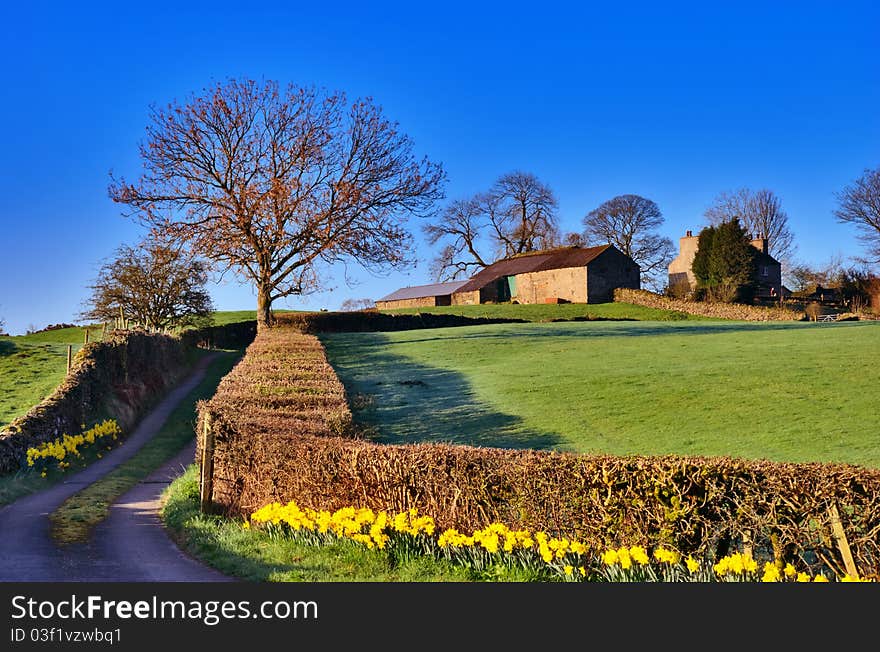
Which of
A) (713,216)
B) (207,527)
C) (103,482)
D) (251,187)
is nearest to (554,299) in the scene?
(713,216)

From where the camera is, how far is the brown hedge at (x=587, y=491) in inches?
276

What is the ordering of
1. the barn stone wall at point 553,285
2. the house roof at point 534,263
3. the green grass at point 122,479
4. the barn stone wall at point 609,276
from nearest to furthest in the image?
the green grass at point 122,479, the barn stone wall at point 609,276, the barn stone wall at point 553,285, the house roof at point 534,263

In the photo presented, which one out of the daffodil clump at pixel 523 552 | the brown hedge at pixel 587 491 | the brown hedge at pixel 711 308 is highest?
the brown hedge at pixel 711 308

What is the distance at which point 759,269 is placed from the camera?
73.4 m

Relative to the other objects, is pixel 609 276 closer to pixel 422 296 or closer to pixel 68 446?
pixel 422 296

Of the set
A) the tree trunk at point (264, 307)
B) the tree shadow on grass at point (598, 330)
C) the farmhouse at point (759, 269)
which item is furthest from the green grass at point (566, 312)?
the tree trunk at point (264, 307)

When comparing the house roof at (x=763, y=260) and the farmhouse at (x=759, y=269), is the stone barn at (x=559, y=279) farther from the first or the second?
the house roof at (x=763, y=260)

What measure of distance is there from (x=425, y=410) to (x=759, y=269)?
62281mm

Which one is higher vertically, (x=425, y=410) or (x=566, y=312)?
(x=566, y=312)

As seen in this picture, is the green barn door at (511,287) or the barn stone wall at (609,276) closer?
the barn stone wall at (609,276)

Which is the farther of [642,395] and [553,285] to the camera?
[553,285]

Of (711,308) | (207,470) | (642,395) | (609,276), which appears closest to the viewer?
(207,470)

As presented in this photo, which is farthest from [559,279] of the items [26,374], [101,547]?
[101,547]

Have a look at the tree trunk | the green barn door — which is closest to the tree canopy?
the green barn door
